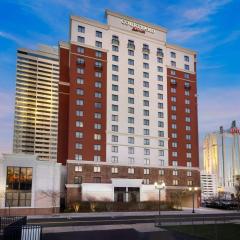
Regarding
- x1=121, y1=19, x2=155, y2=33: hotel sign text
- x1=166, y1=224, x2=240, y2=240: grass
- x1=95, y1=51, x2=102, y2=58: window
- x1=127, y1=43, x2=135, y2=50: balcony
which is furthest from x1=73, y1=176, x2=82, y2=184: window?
x1=166, y1=224, x2=240, y2=240: grass

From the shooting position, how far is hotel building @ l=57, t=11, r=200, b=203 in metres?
86.7

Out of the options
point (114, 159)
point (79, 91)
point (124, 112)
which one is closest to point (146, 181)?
point (114, 159)

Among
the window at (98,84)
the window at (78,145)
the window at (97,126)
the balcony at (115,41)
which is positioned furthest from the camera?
the balcony at (115,41)

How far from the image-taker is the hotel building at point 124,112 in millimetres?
86688

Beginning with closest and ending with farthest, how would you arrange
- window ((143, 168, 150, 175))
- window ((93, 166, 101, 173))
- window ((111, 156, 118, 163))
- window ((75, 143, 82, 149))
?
window ((75, 143, 82, 149)) → window ((93, 166, 101, 173)) → window ((111, 156, 118, 163)) → window ((143, 168, 150, 175))

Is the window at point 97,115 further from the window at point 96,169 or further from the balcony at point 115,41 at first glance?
the balcony at point 115,41

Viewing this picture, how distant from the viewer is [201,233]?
3597cm

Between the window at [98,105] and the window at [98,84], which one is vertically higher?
the window at [98,84]

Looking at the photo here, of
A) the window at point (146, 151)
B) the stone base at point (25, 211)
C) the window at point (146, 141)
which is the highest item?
the window at point (146, 141)

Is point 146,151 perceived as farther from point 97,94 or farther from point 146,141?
point 97,94

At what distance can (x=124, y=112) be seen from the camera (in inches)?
3679

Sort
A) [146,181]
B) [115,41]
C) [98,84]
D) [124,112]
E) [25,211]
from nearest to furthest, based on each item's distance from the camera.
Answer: [25,211]
[98,84]
[146,181]
[124,112]
[115,41]

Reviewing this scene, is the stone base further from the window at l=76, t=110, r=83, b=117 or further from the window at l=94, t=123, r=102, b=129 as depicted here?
the window at l=94, t=123, r=102, b=129

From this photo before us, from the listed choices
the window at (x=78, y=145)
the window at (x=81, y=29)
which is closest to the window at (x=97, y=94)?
the window at (x=78, y=145)
